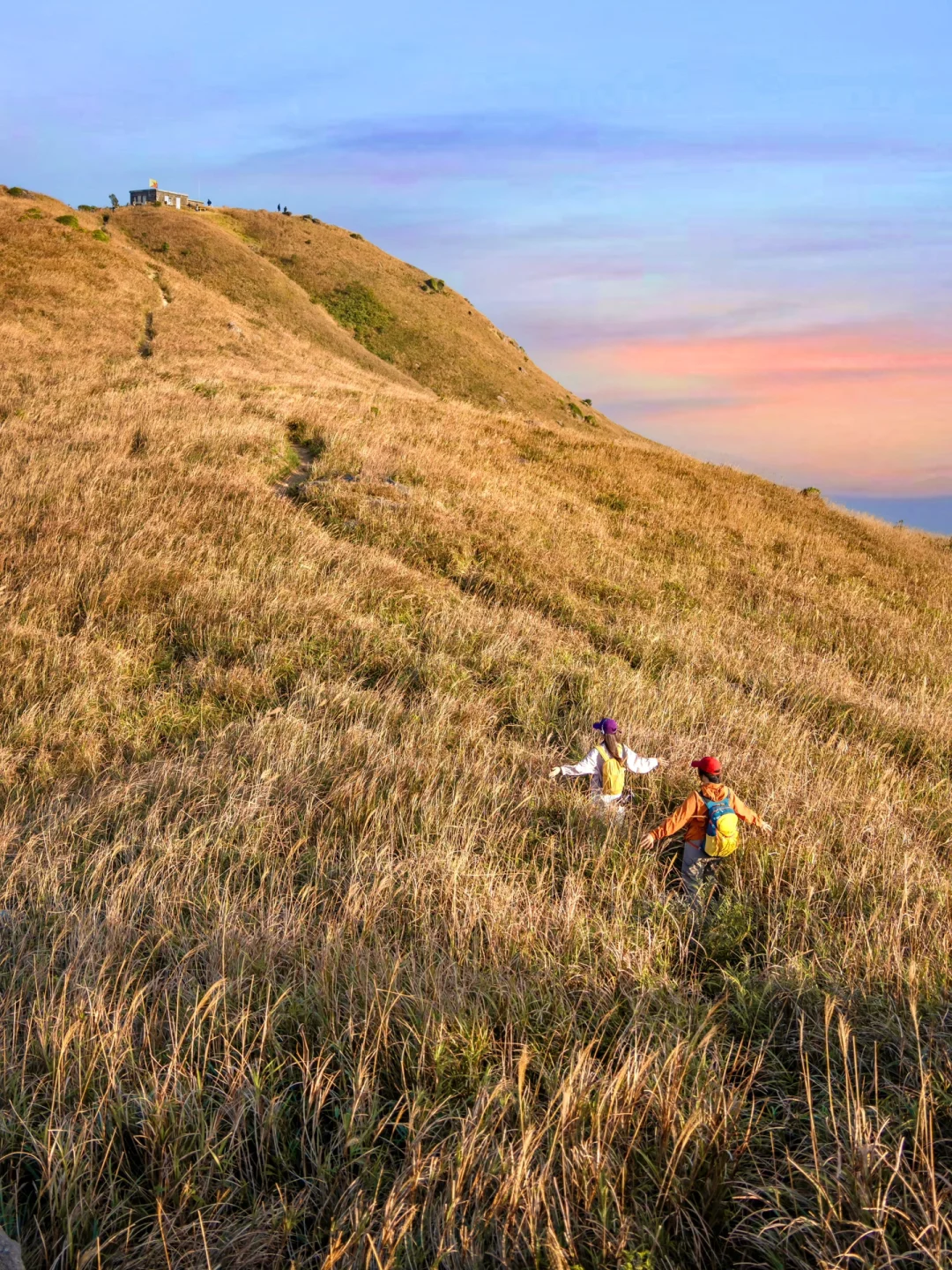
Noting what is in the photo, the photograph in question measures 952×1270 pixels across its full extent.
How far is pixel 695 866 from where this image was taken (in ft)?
14.4

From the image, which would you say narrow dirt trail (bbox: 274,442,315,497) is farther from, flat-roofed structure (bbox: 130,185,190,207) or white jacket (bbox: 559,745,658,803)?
flat-roofed structure (bbox: 130,185,190,207)

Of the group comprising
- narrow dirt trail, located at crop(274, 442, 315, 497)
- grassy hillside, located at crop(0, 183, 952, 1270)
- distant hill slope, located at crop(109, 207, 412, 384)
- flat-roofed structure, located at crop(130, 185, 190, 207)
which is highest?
flat-roofed structure, located at crop(130, 185, 190, 207)

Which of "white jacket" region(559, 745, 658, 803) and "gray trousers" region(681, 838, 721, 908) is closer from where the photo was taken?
"gray trousers" region(681, 838, 721, 908)

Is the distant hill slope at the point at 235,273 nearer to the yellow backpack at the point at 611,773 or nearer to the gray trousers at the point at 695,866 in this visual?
the yellow backpack at the point at 611,773

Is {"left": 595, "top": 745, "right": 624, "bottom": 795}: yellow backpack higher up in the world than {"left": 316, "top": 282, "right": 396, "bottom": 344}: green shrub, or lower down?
lower down

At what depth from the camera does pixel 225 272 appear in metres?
48.8

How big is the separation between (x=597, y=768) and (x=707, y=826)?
3.00ft

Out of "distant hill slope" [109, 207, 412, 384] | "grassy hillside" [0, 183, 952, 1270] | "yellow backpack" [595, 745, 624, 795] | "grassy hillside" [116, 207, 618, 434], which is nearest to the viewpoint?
"grassy hillside" [0, 183, 952, 1270]

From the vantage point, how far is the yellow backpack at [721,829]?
440 centimetres

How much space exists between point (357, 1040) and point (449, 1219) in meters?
0.85

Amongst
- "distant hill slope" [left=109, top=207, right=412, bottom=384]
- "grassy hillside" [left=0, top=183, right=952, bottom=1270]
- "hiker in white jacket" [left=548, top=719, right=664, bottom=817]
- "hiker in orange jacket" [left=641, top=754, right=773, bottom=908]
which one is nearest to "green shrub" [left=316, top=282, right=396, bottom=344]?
"distant hill slope" [left=109, top=207, right=412, bottom=384]

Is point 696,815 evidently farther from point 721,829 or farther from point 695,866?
point 695,866

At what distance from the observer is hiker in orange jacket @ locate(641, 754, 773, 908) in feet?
14.4

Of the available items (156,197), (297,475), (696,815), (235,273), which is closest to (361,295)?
(235,273)
